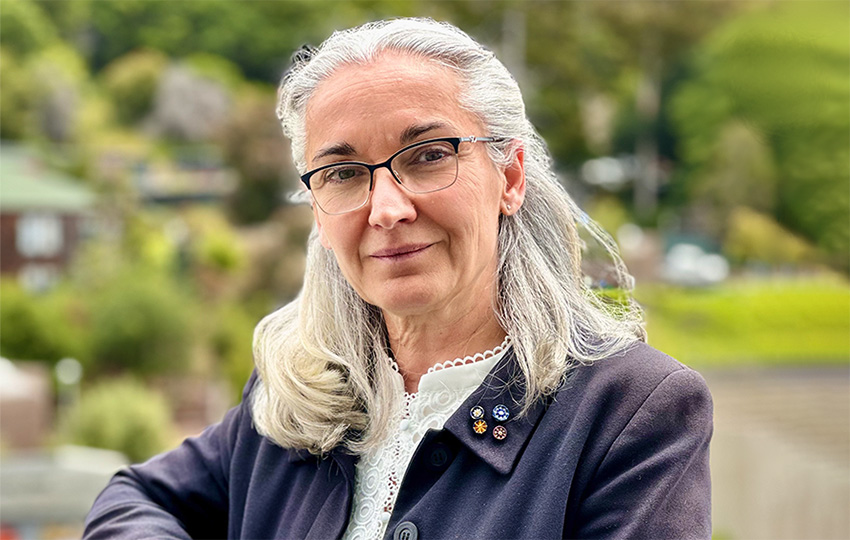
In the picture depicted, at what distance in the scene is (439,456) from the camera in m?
1.33

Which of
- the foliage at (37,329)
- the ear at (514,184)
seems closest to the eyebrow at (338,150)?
the ear at (514,184)

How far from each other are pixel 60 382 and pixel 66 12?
7.86 m

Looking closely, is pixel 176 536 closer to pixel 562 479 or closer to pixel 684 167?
pixel 562 479

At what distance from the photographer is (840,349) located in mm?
12820

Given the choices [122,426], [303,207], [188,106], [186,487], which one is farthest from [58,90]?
[186,487]

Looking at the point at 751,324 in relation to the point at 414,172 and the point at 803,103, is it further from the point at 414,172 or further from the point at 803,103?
the point at 414,172

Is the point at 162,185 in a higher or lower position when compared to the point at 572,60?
lower

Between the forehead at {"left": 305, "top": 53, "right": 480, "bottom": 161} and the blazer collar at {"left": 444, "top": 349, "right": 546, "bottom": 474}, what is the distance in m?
0.35

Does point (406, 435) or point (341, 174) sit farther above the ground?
point (341, 174)

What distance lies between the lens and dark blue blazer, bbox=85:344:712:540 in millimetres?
1149

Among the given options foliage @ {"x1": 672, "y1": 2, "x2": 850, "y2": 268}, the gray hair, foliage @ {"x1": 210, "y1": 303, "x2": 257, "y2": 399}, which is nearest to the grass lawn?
foliage @ {"x1": 672, "y1": 2, "x2": 850, "y2": 268}

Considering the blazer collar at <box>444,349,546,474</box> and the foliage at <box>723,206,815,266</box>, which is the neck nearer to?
the blazer collar at <box>444,349,546,474</box>

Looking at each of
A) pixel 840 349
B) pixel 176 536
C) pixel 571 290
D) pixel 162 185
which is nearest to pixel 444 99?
pixel 571 290

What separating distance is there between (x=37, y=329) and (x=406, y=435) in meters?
13.6
